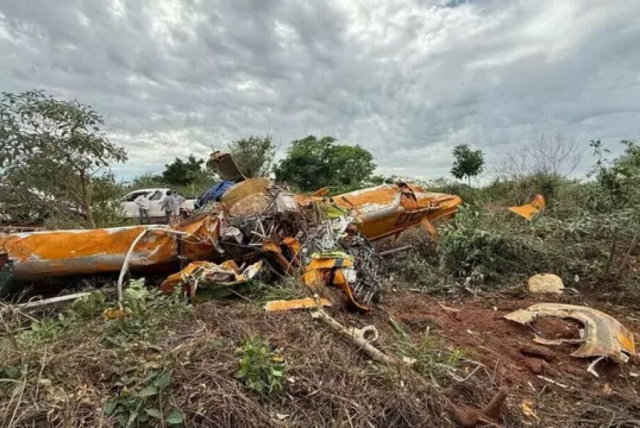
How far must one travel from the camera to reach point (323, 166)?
74.2ft

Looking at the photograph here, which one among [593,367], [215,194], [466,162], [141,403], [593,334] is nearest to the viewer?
[141,403]

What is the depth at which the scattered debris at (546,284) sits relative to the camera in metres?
4.91

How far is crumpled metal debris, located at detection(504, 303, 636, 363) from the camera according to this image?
2.99 metres

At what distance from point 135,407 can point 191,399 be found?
24cm

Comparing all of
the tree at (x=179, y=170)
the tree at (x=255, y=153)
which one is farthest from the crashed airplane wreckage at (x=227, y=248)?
the tree at (x=179, y=170)

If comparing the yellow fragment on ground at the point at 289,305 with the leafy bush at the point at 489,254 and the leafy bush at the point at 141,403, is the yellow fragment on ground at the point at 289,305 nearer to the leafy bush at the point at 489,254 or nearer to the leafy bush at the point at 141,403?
the leafy bush at the point at 141,403

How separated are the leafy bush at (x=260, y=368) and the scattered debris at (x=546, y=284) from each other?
389cm

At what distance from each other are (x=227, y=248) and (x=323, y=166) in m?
18.7

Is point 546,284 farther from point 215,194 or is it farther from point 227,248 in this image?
point 215,194

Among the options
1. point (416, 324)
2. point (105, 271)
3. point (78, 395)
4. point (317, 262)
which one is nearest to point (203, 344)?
point (78, 395)

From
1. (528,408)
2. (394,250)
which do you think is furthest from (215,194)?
(528,408)

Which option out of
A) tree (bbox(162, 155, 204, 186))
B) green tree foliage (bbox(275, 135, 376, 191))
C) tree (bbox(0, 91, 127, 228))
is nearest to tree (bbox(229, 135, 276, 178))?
green tree foliage (bbox(275, 135, 376, 191))

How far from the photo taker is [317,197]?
5297 mm

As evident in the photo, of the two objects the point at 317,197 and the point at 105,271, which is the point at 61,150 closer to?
the point at 105,271
